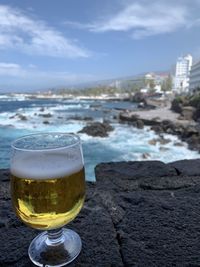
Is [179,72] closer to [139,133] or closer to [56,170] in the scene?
[139,133]

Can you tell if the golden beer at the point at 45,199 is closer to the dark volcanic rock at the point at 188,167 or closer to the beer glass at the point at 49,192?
the beer glass at the point at 49,192

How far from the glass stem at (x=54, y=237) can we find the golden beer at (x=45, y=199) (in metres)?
0.07

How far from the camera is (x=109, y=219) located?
37.9 inches

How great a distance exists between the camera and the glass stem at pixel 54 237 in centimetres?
77

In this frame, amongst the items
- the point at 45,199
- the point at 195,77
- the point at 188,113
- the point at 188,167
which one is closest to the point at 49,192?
the point at 45,199

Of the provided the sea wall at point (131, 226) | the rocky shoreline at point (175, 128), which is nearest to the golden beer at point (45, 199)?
the sea wall at point (131, 226)

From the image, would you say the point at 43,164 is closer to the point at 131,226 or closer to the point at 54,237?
the point at 54,237

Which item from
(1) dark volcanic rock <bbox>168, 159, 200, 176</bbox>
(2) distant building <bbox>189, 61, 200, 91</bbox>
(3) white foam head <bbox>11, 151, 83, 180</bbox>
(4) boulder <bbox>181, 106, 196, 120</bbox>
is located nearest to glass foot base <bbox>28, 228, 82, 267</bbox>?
(3) white foam head <bbox>11, 151, 83, 180</bbox>

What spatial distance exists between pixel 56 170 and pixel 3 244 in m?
0.31

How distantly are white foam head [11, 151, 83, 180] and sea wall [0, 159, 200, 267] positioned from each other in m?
0.23

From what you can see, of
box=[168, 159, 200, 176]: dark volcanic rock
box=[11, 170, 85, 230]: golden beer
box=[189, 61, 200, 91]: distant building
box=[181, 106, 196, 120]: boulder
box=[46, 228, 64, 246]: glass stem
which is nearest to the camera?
box=[11, 170, 85, 230]: golden beer

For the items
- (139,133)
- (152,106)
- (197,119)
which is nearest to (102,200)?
(139,133)

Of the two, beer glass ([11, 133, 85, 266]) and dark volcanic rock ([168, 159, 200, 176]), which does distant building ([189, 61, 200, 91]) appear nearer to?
dark volcanic rock ([168, 159, 200, 176])

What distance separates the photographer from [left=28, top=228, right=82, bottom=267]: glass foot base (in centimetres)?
72
